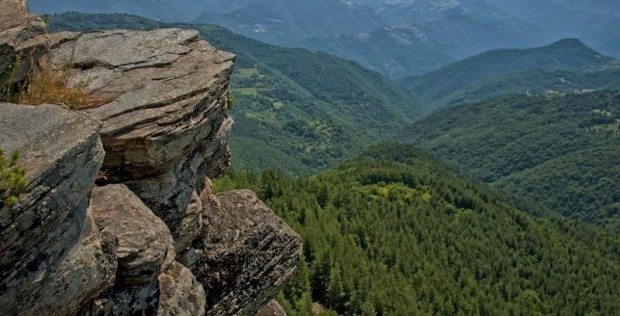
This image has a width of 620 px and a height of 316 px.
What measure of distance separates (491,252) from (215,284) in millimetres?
127892

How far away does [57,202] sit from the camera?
50.8 feet

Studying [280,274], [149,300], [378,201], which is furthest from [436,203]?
[149,300]

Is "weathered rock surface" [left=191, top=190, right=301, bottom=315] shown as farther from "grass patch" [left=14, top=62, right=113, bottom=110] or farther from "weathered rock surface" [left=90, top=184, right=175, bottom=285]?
"grass patch" [left=14, top=62, right=113, bottom=110]

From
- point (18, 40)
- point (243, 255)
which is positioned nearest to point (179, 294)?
point (243, 255)

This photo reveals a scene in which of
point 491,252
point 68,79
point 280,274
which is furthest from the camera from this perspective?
point 491,252

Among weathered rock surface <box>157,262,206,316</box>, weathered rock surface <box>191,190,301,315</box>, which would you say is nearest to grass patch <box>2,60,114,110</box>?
weathered rock surface <box>157,262,206,316</box>

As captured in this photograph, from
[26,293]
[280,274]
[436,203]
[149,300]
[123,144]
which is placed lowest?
[436,203]

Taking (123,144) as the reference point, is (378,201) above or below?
below

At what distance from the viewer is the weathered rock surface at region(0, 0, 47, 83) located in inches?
769

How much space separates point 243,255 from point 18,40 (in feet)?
44.5

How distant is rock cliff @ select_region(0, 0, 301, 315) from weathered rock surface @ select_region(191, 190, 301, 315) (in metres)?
0.07

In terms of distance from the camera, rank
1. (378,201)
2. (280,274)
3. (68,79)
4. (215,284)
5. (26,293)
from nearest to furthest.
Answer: (26,293) < (68,79) < (215,284) < (280,274) < (378,201)

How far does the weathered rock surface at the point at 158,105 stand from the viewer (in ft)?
68.2

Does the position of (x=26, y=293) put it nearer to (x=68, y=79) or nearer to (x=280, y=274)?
(x=68, y=79)
